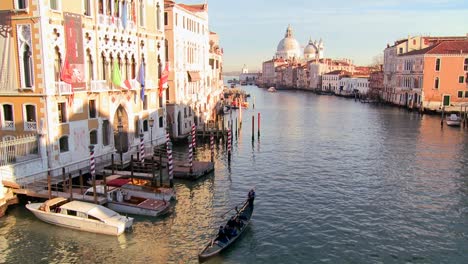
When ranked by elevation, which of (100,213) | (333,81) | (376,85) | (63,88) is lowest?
(100,213)

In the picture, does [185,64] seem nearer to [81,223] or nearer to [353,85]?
[81,223]

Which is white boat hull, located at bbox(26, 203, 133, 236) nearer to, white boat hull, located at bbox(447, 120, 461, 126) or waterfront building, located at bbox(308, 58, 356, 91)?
white boat hull, located at bbox(447, 120, 461, 126)

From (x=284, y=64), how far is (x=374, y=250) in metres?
160

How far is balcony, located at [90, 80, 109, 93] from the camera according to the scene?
844 inches

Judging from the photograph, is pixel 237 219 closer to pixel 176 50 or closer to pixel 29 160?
pixel 29 160

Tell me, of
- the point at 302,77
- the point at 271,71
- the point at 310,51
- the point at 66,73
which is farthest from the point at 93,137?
the point at 310,51

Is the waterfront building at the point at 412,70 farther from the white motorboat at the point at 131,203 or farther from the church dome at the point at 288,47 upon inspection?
the church dome at the point at 288,47

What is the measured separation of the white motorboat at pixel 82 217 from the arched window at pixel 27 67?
18.2ft

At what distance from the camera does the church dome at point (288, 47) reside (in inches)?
7598

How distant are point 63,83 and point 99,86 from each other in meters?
2.77

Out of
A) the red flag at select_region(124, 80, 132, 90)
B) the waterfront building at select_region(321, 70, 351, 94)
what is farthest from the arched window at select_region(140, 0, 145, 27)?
the waterfront building at select_region(321, 70, 351, 94)

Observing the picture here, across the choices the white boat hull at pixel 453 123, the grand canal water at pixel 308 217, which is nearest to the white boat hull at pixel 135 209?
the grand canal water at pixel 308 217

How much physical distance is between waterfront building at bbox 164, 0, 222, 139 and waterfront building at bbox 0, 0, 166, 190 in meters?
7.48

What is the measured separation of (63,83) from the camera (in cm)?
1927
